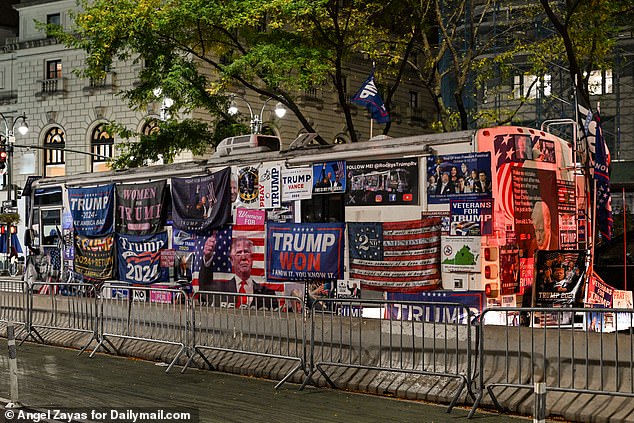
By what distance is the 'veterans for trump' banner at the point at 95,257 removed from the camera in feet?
65.4

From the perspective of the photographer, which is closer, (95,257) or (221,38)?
(95,257)

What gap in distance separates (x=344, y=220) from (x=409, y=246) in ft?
4.75

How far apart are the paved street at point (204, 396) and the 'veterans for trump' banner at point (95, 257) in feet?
20.3

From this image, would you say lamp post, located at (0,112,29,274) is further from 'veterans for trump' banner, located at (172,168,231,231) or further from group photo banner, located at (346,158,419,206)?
group photo banner, located at (346,158,419,206)

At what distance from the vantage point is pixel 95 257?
66.6 ft

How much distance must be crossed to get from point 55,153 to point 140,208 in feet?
118

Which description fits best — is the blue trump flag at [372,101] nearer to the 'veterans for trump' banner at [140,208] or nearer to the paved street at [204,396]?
the 'veterans for trump' banner at [140,208]

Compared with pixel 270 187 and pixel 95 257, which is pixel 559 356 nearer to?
pixel 270 187

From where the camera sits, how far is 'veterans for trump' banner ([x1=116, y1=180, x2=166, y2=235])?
735 inches

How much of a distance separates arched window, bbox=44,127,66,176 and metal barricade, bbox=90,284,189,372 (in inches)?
1515

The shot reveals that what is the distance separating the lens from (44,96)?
52438mm

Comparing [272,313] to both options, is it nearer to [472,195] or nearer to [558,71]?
[472,195]

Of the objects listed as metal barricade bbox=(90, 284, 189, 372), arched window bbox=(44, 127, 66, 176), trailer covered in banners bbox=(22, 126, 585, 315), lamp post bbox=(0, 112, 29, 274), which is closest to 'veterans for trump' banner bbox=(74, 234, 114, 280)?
trailer covered in banners bbox=(22, 126, 585, 315)

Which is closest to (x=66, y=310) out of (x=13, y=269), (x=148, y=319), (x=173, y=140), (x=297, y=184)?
(x=148, y=319)
